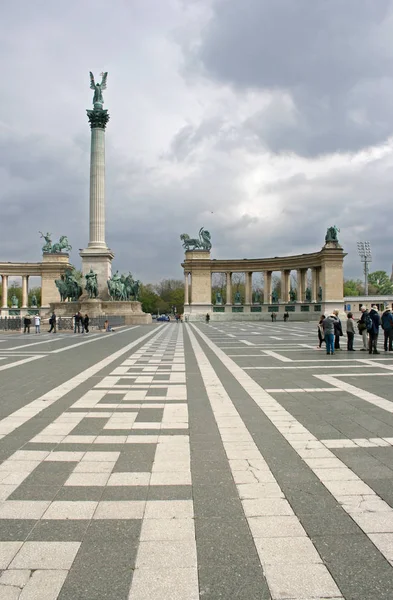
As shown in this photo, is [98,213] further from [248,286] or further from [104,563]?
[104,563]

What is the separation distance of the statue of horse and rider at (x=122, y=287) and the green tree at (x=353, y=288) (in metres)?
86.9

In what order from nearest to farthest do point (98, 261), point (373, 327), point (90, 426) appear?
point (90, 426), point (373, 327), point (98, 261)

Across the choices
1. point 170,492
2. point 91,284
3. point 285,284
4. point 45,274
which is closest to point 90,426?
point 170,492

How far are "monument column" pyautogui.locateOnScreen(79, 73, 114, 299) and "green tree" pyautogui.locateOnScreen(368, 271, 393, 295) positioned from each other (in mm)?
99079

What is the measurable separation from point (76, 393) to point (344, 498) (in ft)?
22.4

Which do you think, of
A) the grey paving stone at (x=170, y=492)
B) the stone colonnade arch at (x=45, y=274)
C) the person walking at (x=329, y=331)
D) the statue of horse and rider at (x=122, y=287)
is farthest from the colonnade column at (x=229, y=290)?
the grey paving stone at (x=170, y=492)

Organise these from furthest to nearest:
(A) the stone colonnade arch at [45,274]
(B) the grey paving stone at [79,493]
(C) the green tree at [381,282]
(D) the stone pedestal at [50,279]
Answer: (C) the green tree at [381,282] → (D) the stone pedestal at [50,279] → (A) the stone colonnade arch at [45,274] → (B) the grey paving stone at [79,493]

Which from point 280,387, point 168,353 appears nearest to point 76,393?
point 280,387

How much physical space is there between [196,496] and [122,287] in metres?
53.3

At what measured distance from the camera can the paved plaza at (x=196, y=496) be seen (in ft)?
10.4

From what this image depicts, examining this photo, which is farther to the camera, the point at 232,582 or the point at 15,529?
the point at 15,529

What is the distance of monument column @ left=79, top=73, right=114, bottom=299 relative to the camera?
55750 mm

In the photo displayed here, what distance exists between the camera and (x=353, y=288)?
145 metres

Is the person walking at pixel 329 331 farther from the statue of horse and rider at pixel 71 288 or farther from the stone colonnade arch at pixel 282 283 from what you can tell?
the stone colonnade arch at pixel 282 283
